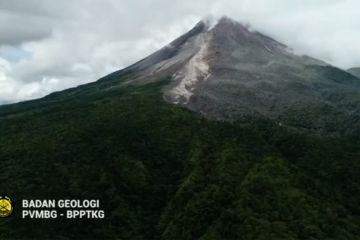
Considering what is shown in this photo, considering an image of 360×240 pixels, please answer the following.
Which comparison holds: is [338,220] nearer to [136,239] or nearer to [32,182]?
[136,239]

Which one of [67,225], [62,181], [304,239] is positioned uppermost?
[62,181]

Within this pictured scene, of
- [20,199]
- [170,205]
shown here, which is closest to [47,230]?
[20,199]

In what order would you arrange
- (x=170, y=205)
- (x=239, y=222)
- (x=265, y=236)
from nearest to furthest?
(x=265, y=236)
(x=239, y=222)
(x=170, y=205)

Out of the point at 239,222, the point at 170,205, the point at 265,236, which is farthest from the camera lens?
the point at 170,205

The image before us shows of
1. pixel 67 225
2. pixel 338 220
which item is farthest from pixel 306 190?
pixel 67 225

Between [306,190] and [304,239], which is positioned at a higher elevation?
[306,190]

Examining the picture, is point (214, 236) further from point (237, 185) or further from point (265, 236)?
point (237, 185)

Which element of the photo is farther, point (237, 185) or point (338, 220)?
point (237, 185)
